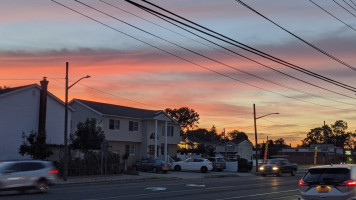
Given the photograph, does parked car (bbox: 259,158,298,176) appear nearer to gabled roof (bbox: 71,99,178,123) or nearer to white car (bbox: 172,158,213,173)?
white car (bbox: 172,158,213,173)

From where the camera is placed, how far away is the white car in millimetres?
45594

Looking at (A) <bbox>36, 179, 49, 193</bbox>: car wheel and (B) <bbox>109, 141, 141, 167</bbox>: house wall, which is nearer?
(A) <bbox>36, 179, 49, 193</bbox>: car wheel

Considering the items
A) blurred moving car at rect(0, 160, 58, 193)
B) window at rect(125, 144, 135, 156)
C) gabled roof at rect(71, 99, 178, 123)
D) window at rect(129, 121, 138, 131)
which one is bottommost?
blurred moving car at rect(0, 160, 58, 193)

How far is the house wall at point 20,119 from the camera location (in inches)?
1491

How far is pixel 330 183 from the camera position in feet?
38.8

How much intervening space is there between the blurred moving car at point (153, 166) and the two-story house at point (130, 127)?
23.7ft

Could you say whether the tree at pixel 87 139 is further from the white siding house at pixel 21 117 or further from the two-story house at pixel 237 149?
the two-story house at pixel 237 149

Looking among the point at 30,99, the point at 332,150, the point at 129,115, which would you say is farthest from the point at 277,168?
the point at 332,150

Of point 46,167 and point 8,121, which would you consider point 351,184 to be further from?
point 8,121

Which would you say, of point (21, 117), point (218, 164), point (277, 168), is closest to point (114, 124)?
point (218, 164)

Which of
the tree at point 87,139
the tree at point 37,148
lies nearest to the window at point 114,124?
the tree at point 87,139

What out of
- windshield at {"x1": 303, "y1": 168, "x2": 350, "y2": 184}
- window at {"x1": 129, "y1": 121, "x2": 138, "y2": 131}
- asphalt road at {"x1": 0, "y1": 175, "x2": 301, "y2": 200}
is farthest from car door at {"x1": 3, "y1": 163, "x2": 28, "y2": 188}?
window at {"x1": 129, "y1": 121, "x2": 138, "y2": 131}

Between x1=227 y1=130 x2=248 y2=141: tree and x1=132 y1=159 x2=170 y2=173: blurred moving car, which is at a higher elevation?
x1=227 y1=130 x2=248 y2=141: tree

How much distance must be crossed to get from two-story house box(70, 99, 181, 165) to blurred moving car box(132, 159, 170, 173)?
7.24 meters
